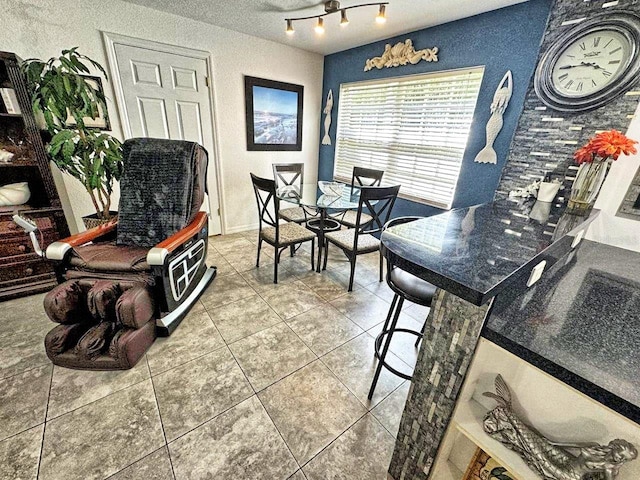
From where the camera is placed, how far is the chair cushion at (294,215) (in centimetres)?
290

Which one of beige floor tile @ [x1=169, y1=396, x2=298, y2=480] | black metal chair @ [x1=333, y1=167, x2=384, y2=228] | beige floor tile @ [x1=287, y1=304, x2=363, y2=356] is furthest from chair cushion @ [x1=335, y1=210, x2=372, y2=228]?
beige floor tile @ [x1=169, y1=396, x2=298, y2=480]

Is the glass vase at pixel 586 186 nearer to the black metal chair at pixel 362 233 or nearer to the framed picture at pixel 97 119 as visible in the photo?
the black metal chair at pixel 362 233

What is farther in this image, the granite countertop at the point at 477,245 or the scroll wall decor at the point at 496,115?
the scroll wall decor at the point at 496,115

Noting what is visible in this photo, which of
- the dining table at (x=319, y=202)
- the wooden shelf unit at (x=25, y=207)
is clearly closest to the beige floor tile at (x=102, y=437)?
the wooden shelf unit at (x=25, y=207)

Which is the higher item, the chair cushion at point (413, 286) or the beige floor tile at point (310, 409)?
the chair cushion at point (413, 286)

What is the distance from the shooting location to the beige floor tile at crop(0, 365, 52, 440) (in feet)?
4.08

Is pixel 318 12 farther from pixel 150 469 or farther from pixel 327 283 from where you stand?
pixel 150 469

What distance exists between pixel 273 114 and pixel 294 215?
59.8 inches

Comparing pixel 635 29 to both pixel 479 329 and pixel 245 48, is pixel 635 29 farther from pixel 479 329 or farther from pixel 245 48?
pixel 245 48

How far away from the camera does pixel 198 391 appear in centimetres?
146

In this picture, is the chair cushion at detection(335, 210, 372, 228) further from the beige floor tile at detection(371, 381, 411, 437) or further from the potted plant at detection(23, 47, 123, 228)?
the potted plant at detection(23, 47, 123, 228)

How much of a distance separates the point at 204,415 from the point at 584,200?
7.84ft

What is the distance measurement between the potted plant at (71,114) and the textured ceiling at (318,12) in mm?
1061

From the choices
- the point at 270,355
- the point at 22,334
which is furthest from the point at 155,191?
the point at 270,355
